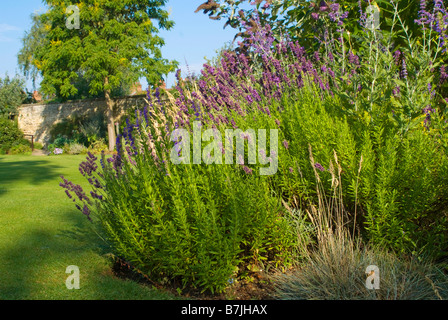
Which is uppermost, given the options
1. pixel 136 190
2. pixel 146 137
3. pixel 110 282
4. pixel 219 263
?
pixel 146 137

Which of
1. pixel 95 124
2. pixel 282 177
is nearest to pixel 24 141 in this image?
pixel 95 124

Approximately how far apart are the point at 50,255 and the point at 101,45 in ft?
62.8

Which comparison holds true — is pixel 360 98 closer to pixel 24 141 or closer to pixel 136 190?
pixel 136 190

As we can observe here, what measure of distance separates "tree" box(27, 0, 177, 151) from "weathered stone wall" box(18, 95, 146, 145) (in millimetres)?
2972

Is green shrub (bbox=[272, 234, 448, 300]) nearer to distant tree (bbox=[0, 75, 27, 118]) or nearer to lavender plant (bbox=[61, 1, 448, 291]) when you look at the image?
lavender plant (bbox=[61, 1, 448, 291])

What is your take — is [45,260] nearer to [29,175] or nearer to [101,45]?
[29,175]

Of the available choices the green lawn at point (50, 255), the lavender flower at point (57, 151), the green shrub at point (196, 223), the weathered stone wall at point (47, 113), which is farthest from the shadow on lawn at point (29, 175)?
the weathered stone wall at point (47, 113)

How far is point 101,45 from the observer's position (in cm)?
2100

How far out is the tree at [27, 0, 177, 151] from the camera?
68.9ft

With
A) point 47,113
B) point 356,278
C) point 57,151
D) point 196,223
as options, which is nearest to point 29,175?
point 196,223

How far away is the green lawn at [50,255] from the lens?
9.74 feet

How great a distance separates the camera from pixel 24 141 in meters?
23.5

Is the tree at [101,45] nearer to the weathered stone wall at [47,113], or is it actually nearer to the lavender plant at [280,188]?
the weathered stone wall at [47,113]
